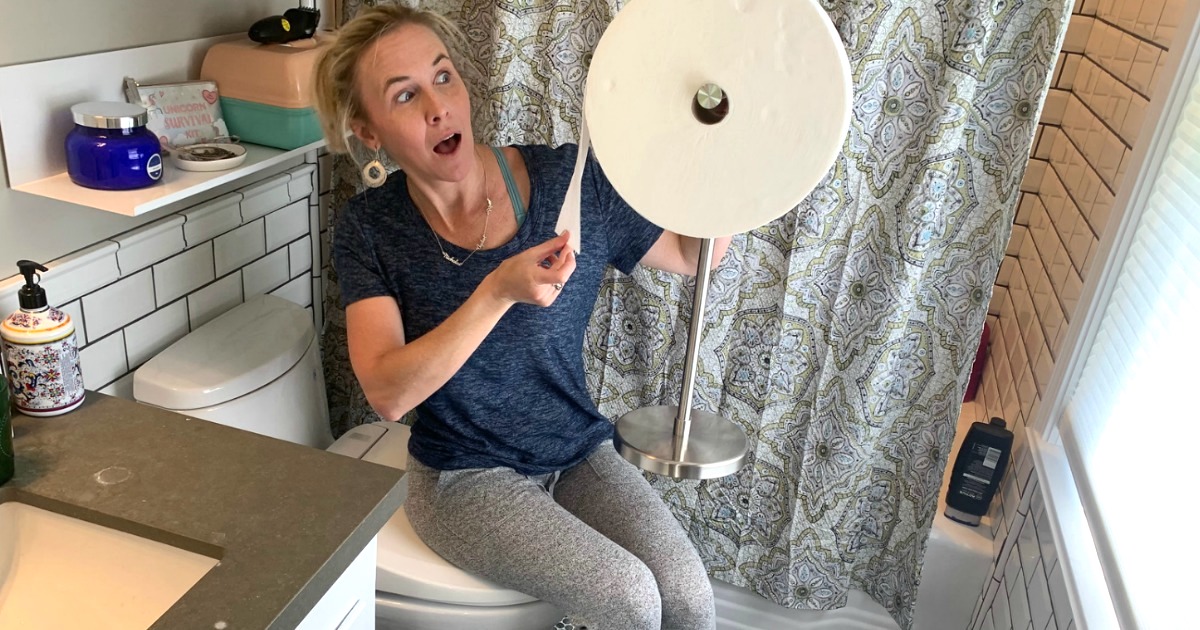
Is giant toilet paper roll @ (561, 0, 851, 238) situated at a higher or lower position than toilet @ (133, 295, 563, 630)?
higher

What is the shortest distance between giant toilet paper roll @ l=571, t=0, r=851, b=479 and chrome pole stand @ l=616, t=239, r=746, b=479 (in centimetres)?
13

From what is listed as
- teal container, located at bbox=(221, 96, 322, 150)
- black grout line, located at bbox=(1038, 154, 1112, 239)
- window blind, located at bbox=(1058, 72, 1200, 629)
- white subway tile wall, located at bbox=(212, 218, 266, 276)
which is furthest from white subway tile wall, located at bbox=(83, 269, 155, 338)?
black grout line, located at bbox=(1038, 154, 1112, 239)

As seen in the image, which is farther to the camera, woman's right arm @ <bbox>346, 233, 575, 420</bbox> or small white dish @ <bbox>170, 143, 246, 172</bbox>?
small white dish @ <bbox>170, 143, 246, 172</bbox>

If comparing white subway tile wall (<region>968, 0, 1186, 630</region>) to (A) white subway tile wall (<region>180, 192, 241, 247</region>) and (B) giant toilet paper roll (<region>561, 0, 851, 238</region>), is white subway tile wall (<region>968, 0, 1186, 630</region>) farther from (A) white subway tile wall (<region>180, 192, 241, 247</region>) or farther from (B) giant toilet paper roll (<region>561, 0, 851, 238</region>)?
(A) white subway tile wall (<region>180, 192, 241, 247</region>)

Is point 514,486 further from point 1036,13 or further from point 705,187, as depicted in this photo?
point 1036,13

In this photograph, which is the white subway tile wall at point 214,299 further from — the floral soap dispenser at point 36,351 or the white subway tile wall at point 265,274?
the floral soap dispenser at point 36,351

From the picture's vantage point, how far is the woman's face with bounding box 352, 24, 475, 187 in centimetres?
119

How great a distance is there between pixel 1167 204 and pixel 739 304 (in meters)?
0.65

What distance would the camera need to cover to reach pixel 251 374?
1.34 m

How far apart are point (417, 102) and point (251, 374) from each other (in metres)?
0.49

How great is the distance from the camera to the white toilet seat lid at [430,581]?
1256 mm

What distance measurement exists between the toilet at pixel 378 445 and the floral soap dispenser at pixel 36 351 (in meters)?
0.26

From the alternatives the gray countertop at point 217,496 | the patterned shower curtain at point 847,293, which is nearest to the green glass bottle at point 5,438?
the gray countertop at point 217,496

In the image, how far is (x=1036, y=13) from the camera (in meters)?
1.30
